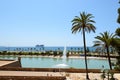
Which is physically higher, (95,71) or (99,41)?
(99,41)

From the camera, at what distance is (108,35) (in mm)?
33406

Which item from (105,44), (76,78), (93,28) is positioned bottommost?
(76,78)

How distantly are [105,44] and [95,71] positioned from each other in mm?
5136

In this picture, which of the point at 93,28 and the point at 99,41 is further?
the point at 99,41

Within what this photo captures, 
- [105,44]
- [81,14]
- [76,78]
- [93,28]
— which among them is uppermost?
[81,14]

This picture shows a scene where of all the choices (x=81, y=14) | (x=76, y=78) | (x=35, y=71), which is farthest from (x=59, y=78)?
(x=81, y=14)

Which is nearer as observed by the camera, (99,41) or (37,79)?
(37,79)

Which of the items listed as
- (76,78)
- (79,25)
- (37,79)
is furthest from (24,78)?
(79,25)

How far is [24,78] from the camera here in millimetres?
22203

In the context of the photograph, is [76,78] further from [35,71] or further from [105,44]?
[105,44]

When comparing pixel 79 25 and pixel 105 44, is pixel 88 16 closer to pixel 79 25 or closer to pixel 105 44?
pixel 79 25

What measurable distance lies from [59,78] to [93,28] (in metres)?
9.53

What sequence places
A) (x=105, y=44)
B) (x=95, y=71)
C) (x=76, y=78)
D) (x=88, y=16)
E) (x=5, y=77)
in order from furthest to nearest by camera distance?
(x=105, y=44), (x=95, y=71), (x=88, y=16), (x=76, y=78), (x=5, y=77)

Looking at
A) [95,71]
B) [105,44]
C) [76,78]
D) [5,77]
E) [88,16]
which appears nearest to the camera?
[5,77]
